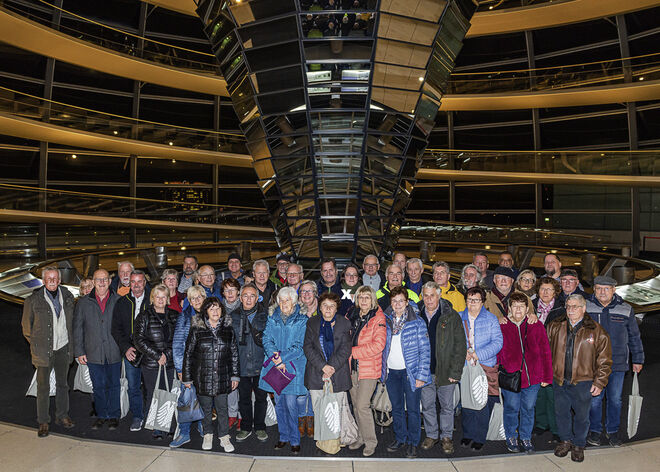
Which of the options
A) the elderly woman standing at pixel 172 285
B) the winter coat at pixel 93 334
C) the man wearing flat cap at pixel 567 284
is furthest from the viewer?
the elderly woman standing at pixel 172 285

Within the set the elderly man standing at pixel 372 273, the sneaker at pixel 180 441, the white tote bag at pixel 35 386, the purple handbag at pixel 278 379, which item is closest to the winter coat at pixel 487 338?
the purple handbag at pixel 278 379

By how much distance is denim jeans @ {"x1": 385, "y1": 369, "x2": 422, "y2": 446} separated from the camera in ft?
17.6

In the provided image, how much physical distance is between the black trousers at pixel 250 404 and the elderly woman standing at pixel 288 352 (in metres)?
0.34

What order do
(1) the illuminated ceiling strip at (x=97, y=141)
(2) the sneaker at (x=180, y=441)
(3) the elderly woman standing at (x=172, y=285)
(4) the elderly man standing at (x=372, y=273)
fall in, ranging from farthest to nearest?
1. (1) the illuminated ceiling strip at (x=97, y=141)
2. (4) the elderly man standing at (x=372, y=273)
3. (3) the elderly woman standing at (x=172, y=285)
4. (2) the sneaker at (x=180, y=441)

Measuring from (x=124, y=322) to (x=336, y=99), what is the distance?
557 cm

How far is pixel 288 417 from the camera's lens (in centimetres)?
555

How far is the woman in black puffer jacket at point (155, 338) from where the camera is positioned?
222 inches

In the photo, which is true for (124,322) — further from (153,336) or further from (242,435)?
(242,435)

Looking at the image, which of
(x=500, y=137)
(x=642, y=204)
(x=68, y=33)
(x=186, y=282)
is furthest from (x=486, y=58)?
(x=186, y=282)

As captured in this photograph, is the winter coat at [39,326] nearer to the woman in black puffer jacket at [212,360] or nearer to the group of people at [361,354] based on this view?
the group of people at [361,354]

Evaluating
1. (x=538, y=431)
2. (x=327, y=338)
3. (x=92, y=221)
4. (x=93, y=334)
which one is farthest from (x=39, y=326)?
(x=92, y=221)

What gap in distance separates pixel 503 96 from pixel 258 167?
46.3ft

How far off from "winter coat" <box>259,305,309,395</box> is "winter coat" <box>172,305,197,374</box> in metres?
0.88

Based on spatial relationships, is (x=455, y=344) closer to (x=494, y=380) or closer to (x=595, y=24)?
(x=494, y=380)
